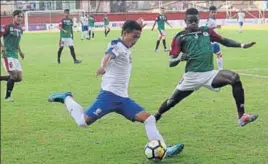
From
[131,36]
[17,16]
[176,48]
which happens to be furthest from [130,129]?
[17,16]

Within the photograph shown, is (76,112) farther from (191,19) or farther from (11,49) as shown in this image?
(11,49)

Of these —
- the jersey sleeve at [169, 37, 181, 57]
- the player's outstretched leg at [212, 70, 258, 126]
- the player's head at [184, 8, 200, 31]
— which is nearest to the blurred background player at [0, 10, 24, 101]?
the jersey sleeve at [169, 37, 181, 57]

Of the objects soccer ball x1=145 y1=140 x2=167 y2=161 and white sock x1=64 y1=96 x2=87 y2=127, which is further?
white sock x1=64 y1=96 x2=87 y2=127

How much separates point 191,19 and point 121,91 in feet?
6.73

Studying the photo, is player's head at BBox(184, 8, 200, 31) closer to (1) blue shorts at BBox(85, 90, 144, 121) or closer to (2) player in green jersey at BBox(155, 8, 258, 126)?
(2) player in green jersey at BBox(155, 8, 258, 126)

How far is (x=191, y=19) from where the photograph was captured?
28.3 feet

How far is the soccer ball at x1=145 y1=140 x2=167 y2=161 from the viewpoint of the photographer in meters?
Result: 6.90

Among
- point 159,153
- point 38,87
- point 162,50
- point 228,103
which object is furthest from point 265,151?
point 162,50

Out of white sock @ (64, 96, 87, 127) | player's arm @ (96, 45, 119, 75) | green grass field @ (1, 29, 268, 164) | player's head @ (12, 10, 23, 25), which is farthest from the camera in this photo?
player's head @ (12, 10, 23, 25)

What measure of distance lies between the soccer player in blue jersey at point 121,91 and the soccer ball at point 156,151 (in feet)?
0.34

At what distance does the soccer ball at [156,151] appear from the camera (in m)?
6.90

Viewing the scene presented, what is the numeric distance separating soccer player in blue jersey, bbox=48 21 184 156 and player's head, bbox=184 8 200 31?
1643 mm

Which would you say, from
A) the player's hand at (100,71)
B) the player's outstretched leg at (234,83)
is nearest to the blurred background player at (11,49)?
the player's outstretched leg at (234,83)

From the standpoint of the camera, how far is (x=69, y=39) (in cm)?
2227
